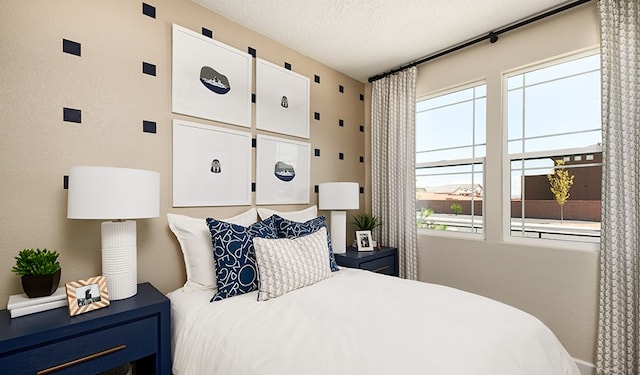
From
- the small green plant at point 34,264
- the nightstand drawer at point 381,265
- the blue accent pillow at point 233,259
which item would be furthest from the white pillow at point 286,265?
the small green plant at point 34,264

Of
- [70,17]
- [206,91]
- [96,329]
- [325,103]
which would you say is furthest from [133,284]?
[325,103]

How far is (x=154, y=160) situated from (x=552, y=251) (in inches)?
117

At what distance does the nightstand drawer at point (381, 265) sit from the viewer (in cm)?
284

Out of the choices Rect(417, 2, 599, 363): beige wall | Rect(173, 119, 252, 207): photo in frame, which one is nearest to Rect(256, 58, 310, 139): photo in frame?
Rect(173, 119, 252, 207): photo in frame

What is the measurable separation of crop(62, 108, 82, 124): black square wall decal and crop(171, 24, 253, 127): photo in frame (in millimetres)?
533

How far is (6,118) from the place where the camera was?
1544 millimetres

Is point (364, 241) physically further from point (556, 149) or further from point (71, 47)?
point (71, 47)

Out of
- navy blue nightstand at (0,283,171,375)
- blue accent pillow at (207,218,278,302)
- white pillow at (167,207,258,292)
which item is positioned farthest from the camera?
white pillow at (167,207,258,292)

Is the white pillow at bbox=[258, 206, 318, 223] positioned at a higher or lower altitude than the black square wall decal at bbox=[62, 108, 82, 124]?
lower

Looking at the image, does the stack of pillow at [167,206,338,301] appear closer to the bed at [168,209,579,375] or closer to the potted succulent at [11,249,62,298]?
the bed at [168,209,579,375]

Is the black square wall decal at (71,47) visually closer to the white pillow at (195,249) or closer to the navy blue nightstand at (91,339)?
the white pillow at (195,249)

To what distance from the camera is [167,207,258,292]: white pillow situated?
196cm

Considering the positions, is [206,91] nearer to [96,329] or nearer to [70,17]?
[70,17]

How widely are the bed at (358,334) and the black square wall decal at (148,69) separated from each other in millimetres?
1311
